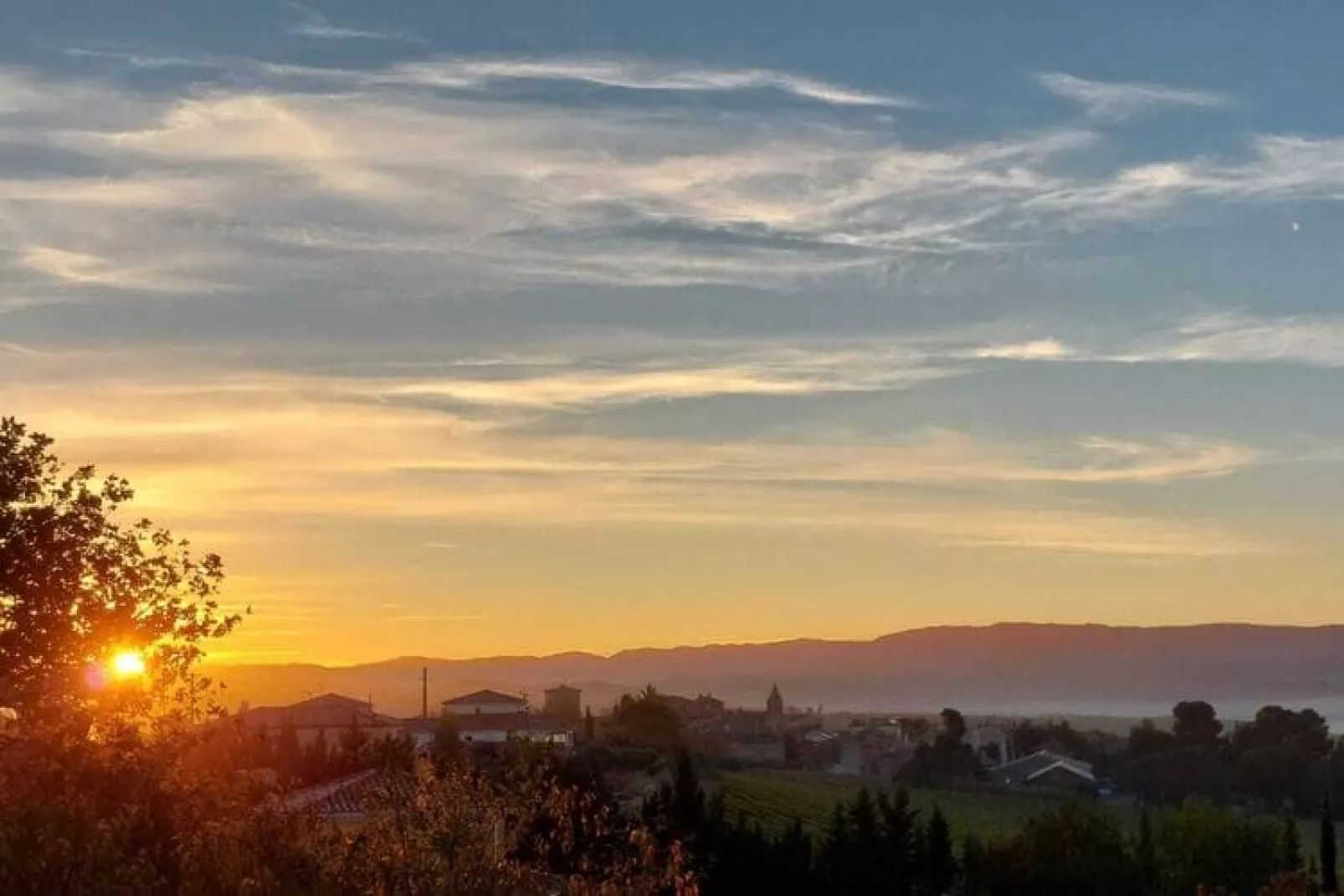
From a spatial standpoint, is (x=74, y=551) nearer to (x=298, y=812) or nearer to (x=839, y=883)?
(x=298, y=812)

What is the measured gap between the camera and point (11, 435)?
23.8 meters

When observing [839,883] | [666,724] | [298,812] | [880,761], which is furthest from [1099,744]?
[298,812]


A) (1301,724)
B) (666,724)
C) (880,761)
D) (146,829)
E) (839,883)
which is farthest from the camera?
(880,761)

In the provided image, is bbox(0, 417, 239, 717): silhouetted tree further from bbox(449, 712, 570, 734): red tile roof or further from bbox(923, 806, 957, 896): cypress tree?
bbox(449, 712, 570, 734): red tile roof

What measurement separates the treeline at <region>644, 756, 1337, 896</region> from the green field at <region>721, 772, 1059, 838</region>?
293 inches

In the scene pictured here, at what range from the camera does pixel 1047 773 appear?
314 feet

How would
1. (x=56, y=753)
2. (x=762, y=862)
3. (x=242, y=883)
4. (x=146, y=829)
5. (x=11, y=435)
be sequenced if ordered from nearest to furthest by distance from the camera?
1. (x=242, y=883)
2. (x=146, y=829)
3. (x=56, y=753)
4. (x=11, y=435)
5. (x=762, y=862)

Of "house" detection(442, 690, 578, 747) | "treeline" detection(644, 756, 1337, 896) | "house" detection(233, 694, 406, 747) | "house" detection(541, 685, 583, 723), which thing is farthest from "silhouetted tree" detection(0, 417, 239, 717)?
"house" detection(541, 685, 583, 723)

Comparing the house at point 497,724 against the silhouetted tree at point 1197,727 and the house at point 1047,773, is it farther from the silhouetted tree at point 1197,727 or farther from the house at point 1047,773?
the silhouetted tree at point 1197,727

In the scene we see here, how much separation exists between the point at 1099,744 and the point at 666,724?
43734 millimetres

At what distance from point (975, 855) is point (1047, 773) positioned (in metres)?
48.4

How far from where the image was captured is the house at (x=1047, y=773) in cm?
9306

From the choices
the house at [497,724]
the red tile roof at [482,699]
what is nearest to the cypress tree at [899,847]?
the house at [497,724]

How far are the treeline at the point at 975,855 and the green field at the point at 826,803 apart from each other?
745cm
